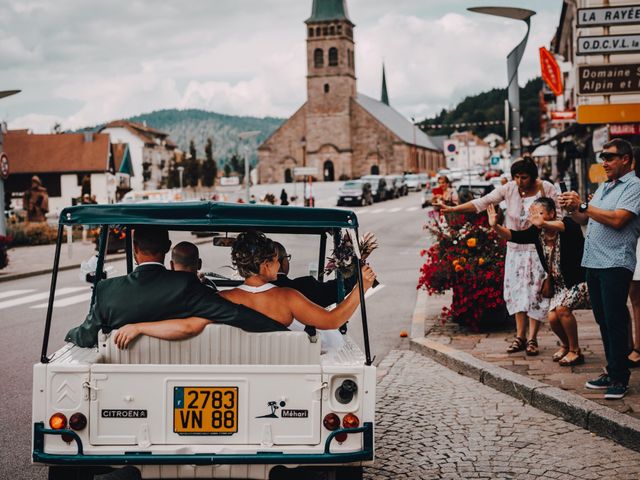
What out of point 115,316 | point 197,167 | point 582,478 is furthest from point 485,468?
point 197,167

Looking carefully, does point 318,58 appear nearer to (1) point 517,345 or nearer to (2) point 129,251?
(1) point 517,345

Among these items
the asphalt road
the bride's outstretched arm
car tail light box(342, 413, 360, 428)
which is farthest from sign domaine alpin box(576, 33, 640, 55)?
car tail light box(342, 413, 360, 428)

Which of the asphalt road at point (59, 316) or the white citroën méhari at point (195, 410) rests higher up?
the white citroën méhari at point (195, 410)

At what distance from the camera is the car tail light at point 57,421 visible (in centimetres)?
451

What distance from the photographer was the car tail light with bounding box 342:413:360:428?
461cm

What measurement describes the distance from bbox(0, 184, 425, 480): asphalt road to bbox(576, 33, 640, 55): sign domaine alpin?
411cm

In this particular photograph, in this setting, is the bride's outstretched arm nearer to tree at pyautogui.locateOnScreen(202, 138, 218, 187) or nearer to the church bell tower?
tree at pyautogui.locateOnScreen(202, 138, 218, 187)

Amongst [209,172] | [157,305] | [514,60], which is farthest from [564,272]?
[209,172]

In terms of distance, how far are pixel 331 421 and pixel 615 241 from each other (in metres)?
3.23

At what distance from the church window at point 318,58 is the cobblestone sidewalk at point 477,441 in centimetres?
10852

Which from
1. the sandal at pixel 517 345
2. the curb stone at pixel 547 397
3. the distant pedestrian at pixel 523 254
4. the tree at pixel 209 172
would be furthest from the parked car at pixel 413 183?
the distant pedestrian at pixel 523 254

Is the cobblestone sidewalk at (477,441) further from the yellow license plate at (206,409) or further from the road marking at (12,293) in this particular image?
the road marking at (12,293)

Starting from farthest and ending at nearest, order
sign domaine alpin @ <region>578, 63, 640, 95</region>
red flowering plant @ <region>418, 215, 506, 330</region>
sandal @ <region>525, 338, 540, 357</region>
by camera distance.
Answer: sign domaine alpin @ <region>578, 63, 640, 95</region> < red flowering plant @ <region>418, 215, 506, 330</region> < sandal @ <region>525, 338, 540, 357</region>

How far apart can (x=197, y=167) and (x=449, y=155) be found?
7458 centimetres
